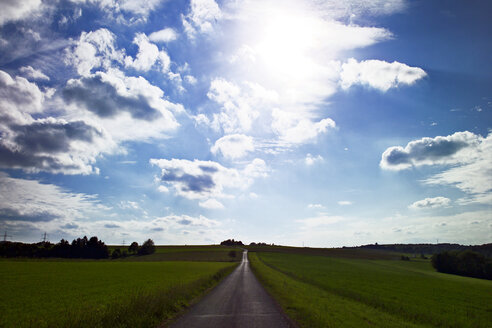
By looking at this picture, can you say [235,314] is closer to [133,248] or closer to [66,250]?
[66,250]

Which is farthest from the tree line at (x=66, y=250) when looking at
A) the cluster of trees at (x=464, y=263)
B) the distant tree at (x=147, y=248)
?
the cluster of trees at (x=464, y=263)

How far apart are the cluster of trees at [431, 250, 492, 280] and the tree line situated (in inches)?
4994

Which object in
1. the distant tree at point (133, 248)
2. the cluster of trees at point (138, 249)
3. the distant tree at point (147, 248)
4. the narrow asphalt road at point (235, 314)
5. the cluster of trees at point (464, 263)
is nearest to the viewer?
the narrow asphalt road at point (235, 314)

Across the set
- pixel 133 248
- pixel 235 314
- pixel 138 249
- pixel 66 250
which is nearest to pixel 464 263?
pixel 235 314

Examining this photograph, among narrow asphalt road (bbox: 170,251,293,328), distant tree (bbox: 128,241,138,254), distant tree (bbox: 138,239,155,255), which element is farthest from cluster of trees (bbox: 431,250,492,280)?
distant tree (bbox: 128,241,138,254)

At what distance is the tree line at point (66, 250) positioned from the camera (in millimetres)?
115000

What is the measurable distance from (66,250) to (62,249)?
171 cm

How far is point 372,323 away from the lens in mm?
17656

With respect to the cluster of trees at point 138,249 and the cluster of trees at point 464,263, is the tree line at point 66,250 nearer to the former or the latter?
the cluster of trees at point 138,249

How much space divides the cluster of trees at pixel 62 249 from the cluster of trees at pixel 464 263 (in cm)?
13697

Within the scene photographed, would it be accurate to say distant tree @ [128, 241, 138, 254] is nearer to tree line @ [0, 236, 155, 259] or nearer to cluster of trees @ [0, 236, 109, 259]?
tree line @ [0, 236, 155, 259]

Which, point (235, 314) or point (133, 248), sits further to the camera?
point (133, 248)

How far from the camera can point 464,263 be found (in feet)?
288

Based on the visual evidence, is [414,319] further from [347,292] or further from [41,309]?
[41,309]
